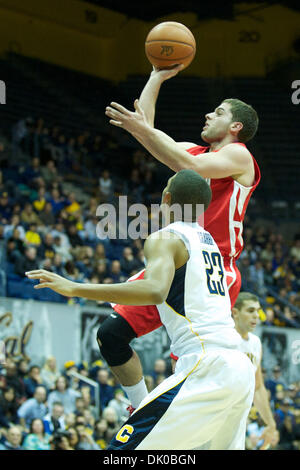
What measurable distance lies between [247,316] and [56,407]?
3899 millimetres

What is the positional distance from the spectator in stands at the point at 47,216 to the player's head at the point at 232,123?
8849mm

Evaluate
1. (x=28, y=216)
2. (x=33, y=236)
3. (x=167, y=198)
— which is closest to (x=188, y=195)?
(x=167, y=198)

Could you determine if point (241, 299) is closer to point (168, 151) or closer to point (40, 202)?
point (168, 151)

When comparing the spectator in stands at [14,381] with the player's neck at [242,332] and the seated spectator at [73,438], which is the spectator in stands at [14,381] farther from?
the player's neck at [242,332]

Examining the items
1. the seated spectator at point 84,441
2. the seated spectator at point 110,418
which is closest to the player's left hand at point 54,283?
the seated spectator at point 84,441

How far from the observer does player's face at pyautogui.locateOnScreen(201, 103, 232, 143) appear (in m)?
5.08

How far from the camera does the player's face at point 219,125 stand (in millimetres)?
5082

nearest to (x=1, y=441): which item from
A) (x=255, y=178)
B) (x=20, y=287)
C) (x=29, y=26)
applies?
(x=20, y=287)

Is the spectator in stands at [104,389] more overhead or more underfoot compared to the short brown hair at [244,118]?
more underfoot

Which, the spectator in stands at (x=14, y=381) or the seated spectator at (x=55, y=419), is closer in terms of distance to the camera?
the seated spectator at (x=55, y=419)

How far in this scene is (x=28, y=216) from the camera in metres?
13.3

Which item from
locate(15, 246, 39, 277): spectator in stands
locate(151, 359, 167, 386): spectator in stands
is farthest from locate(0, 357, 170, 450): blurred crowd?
locate(15, 246, 39, 277): spectator in stands

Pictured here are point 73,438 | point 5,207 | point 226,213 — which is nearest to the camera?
point 226,213

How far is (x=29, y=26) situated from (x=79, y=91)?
7.19 ft
